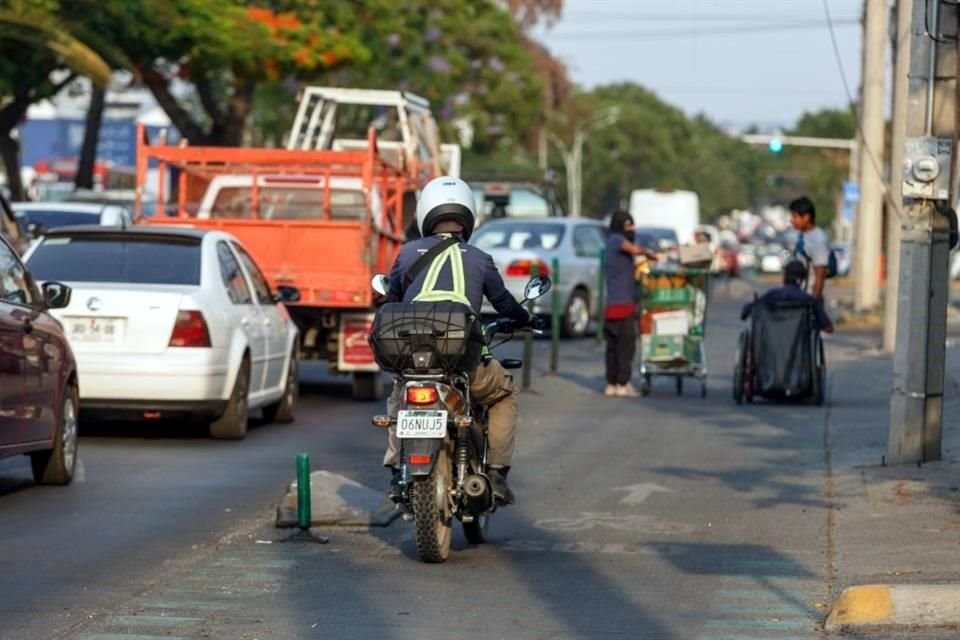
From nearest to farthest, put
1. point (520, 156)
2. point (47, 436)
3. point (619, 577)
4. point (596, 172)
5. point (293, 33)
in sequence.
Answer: point (619, 577) < point (47, 436) < point (293, 33) < point (520, 156) < point (596, 172)

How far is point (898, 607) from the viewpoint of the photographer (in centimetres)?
773

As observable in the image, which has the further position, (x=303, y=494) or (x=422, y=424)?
(x=303, y=494)

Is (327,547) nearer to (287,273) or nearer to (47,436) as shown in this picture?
(47,436)

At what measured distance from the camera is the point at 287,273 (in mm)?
17484

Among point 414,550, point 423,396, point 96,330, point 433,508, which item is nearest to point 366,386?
point 96,330

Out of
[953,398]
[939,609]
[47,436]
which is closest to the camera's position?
[939,609]

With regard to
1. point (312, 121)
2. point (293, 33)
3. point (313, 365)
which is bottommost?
point (313, 365)

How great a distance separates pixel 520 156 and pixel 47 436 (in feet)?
275

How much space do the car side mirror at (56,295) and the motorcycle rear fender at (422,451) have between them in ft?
13.1

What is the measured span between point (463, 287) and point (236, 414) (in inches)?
224

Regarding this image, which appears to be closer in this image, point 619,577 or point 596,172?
point 619,577

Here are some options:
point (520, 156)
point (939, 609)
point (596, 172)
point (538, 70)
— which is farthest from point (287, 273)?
point (596, 172)

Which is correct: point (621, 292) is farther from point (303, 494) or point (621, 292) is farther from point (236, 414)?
point (303, 494)

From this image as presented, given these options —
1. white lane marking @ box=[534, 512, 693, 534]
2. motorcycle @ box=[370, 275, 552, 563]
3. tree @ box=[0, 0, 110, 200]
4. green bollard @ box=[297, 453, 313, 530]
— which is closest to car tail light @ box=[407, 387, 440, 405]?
motorcycle @ box=[370, 275, 552, 563]
